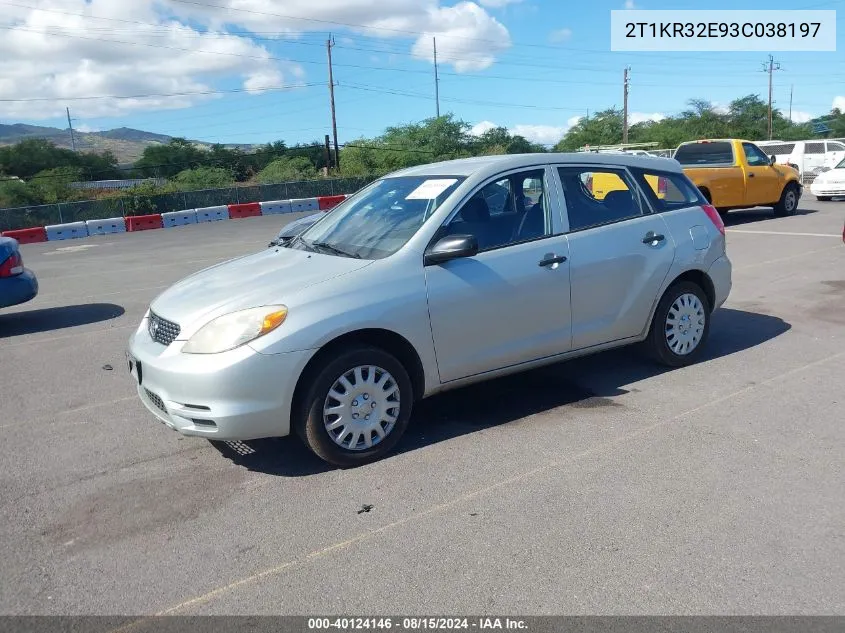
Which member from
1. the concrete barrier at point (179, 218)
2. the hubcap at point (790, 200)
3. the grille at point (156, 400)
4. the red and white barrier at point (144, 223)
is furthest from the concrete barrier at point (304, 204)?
the grille at point (156, 400)

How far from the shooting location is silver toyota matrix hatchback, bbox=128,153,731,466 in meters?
4.17

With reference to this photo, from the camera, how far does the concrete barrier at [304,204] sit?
30373mm

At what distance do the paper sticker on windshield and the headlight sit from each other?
4.63 ft

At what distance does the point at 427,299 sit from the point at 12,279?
21.0 feet

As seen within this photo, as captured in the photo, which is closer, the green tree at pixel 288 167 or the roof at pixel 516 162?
the roof at pixel 516 162

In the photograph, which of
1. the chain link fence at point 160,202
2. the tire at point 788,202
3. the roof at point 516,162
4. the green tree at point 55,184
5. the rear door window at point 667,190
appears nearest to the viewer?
the roof at point 516,162

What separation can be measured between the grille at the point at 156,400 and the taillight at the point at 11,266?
5357 millimetres

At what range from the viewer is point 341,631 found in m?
2.91

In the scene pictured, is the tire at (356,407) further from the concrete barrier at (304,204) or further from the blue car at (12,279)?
the concrete barrier at (304,204)

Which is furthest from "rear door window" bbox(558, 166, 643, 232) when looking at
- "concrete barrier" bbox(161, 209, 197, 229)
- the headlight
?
"concrete barrier" bbox(161, 209, 197, 229)

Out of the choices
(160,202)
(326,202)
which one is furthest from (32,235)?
(326,202)

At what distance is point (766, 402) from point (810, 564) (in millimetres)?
2145

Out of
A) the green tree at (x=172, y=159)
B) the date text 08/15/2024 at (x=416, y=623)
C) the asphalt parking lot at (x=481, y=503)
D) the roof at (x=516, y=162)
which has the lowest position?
the date text 08/15/2024 at (x=416, y=623)

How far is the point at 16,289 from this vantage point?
28.8ft
